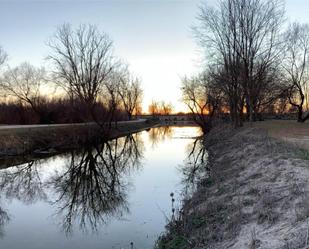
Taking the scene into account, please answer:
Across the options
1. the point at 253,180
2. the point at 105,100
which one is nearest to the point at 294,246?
the point at 253,180

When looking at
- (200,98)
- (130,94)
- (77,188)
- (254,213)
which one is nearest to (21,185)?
(77,188)

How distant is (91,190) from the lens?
14461 mm

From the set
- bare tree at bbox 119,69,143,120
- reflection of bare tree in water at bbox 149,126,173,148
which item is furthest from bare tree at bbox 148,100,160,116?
reflection of bare tree in water at bbox 149,126,173,148

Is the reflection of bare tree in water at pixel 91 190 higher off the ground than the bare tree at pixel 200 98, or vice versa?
the bare tree at pixel 200 98

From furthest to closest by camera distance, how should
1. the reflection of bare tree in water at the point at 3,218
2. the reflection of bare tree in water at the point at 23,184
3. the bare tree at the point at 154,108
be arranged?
the bare tree at the point at 154,108
the reflection of bare tree in water at the point at 23,184
the reflection of bare tree in water at the point at 3,218

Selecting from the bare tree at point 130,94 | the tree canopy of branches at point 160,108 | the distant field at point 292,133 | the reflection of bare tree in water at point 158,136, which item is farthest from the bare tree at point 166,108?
the distant field at point 292,133

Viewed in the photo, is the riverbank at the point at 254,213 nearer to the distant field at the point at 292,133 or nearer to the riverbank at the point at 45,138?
the distant field at the point at 292,133

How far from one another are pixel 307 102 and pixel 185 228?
Answer: 49791 millimetres

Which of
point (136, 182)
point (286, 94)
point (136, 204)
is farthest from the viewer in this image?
point (286, 94)

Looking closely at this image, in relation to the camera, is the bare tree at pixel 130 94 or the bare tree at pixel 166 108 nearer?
the bare tree at pixel 130 94

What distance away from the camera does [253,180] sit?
10078mm

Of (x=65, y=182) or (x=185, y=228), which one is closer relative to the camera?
(x=185, y=228)

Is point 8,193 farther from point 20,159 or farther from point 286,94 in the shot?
point 286,94

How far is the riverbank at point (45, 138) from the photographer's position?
2578cm
